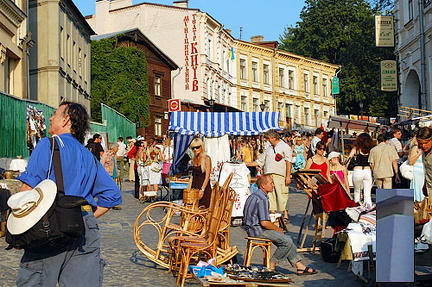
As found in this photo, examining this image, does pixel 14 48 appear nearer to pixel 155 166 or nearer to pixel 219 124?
pixel 155 166

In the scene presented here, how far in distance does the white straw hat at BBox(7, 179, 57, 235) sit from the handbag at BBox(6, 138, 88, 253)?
0.11 ft

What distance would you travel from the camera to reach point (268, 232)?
905 centimetres

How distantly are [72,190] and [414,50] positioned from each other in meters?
28.2

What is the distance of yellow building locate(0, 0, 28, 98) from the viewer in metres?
22.2

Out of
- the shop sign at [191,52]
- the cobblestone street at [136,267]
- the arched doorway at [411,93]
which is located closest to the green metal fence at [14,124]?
the cobblestone street at [136,267]

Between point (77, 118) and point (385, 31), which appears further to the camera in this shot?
point (385, 31)

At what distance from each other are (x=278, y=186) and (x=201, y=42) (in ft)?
131

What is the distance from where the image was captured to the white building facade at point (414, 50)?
93.8ft

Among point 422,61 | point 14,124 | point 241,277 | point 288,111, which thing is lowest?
point 241,277

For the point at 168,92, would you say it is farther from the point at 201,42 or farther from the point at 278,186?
the point at 278,186

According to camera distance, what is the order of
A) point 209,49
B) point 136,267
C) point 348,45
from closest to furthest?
1. point 136,267
2. point 209,49
3. point 348,45

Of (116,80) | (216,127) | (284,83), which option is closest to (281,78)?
(284,83)

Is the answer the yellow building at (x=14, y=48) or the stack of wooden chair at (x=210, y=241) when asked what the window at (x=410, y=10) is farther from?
the stack of wooden chair at (x=210, y=241)

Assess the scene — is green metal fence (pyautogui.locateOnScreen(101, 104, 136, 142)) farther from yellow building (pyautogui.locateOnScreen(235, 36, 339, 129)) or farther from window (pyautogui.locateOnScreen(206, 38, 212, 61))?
yellow building (pyautogui.locateOnScreen(235, 36, 339, 129))
